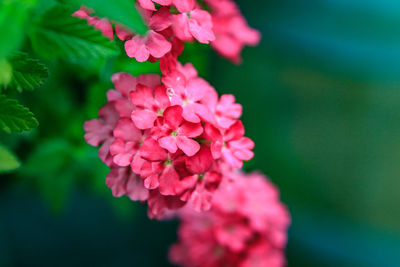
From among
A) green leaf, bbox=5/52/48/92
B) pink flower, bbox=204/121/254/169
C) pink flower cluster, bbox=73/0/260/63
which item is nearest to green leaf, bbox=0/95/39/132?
green leaf, bbox=5/52/48/92

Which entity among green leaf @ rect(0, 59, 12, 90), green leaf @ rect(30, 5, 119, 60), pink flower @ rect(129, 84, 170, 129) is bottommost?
pink flower @ rect(129, 84, 170, 129)

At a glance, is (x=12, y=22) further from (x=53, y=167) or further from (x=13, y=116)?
(x=53, y=167)

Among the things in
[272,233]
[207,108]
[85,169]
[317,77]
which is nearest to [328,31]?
[317,77]

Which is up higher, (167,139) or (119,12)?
(119,12)

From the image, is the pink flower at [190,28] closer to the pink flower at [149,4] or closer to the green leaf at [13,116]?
the pink flower at [149,4]

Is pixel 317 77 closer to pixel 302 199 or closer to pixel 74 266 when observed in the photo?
pixel 302 199

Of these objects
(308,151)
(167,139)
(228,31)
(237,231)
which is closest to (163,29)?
(167,139)

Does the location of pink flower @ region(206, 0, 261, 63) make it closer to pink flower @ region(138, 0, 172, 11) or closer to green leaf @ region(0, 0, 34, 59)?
pink flower @ region(138, 0, 172, 11)
